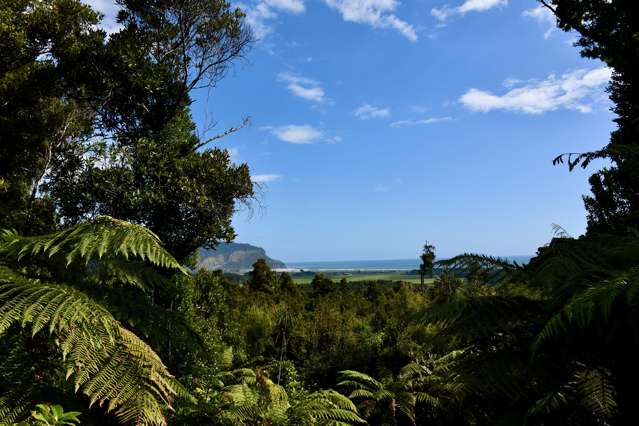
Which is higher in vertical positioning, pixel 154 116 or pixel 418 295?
pixel 154 116

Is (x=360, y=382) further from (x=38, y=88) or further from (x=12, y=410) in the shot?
(x=38, y=88)

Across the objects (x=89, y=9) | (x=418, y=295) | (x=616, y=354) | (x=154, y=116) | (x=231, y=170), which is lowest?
(x=418, y=295)

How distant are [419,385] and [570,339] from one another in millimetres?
5517

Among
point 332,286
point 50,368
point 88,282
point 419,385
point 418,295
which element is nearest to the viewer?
point 50,368

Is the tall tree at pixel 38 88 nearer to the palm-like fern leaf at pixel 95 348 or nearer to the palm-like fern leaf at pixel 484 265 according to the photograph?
Answer: the palm-like fern leaf at pixel 95 348

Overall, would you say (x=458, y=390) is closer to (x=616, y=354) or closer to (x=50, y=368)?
(x=616, y=354)

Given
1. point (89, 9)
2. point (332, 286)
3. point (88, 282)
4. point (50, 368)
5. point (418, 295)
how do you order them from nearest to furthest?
point (50, 368) → point (88, 282) → point (89, 9) → point (418, 295) → point (332, 286)

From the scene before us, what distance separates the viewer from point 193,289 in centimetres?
802

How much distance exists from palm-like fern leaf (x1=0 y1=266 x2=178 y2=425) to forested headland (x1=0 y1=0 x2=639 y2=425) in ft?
0.03

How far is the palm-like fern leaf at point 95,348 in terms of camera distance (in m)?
1.86

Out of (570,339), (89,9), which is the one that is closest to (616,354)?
(570,339)

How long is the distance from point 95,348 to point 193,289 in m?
6.20

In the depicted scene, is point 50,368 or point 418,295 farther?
point 418,295

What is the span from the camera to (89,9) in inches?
298
